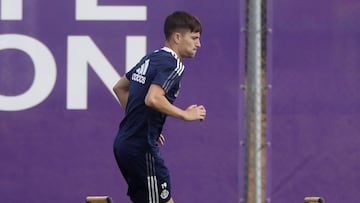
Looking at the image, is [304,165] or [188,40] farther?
[304,165]

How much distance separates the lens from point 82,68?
22.5 feet

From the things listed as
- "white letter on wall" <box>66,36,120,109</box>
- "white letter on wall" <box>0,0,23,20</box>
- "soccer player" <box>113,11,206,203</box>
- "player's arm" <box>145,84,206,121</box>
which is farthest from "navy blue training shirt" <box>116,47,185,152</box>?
"white letter on wall" <box>0,0,23,20</box>

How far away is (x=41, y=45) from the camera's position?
6.86 meters

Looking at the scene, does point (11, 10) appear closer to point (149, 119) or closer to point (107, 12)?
point (107, 12)

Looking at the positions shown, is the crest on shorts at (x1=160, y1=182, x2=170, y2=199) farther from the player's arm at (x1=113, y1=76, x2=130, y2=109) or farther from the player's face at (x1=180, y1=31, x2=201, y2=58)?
the player's face at (x1=180, y1=31, x2=201, y2=58)

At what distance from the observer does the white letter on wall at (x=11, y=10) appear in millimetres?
6863

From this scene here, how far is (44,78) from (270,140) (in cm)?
150

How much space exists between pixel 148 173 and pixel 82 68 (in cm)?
146

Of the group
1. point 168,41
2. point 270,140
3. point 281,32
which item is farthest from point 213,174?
point 168,41

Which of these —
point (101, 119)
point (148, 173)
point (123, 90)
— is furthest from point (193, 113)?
point (101, 119)

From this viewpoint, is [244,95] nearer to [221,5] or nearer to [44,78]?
[221,5]

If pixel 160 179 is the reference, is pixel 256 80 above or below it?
above

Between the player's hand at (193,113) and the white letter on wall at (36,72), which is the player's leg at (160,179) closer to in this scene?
the player's hand at (193,113)

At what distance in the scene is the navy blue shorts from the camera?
5.61 metres
